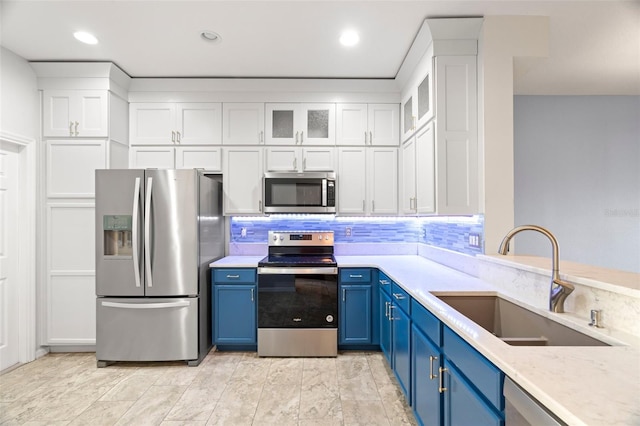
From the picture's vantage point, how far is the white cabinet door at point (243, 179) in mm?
3459

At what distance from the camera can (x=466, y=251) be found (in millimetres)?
2648

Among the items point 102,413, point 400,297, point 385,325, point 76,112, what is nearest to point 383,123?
point 400,297

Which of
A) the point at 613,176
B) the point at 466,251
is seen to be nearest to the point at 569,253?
the point at 613,176

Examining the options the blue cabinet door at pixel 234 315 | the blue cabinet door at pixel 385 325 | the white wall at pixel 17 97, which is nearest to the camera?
the blue cabinet door at pixel 385 325

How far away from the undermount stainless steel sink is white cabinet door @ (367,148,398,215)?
5.33ft

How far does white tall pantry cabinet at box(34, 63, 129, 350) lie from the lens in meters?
3.10

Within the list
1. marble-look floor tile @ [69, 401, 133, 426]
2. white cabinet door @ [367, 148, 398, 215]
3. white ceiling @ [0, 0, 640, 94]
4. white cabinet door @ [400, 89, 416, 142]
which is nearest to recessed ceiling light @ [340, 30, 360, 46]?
white ceiling @ [0, 0, 640, 94]

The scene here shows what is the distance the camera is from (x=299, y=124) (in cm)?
350

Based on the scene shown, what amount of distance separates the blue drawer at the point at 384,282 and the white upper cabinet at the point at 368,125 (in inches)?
57.1

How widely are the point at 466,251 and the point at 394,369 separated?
44.4 inches

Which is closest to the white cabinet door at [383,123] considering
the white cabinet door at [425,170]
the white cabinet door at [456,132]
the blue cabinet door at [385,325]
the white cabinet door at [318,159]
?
the white cabinet door at [318,159]

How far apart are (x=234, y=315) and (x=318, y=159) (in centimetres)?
→ 185

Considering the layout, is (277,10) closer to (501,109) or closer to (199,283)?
(501,109)

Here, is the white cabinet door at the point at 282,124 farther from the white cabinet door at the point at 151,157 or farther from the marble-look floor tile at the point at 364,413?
the marble-look floor tile at the point at 364,413
